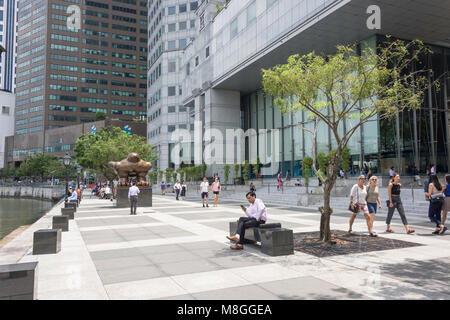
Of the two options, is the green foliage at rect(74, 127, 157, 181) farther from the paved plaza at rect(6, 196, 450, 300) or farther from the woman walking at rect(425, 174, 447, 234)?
the woman walking at rect(425, 174, 447, 234)

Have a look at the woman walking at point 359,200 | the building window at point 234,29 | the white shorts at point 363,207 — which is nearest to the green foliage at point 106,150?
the building window at point 234,29

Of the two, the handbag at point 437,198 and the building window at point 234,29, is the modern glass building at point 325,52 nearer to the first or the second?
the building window at point 234,29

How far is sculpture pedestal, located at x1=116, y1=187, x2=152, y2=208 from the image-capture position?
23078 mm

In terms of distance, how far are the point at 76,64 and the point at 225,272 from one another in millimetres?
132766

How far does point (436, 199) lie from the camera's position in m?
10.6

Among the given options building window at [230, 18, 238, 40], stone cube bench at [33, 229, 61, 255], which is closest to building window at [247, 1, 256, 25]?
building window at [230, 18, 238, 40]

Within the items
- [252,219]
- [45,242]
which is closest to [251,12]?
[252,219]

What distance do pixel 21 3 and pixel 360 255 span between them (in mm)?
161371

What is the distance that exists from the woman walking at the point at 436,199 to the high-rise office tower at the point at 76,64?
11809 centimetres

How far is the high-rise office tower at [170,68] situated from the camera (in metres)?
68.3

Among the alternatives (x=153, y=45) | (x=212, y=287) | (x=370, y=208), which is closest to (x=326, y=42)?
(x=370, y=208)

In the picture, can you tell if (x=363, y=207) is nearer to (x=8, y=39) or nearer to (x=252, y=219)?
(x=252, y=219)

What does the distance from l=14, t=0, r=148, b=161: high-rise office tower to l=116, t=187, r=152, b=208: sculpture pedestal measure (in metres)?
103

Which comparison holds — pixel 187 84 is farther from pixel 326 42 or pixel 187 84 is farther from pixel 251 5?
pixel 326 42
